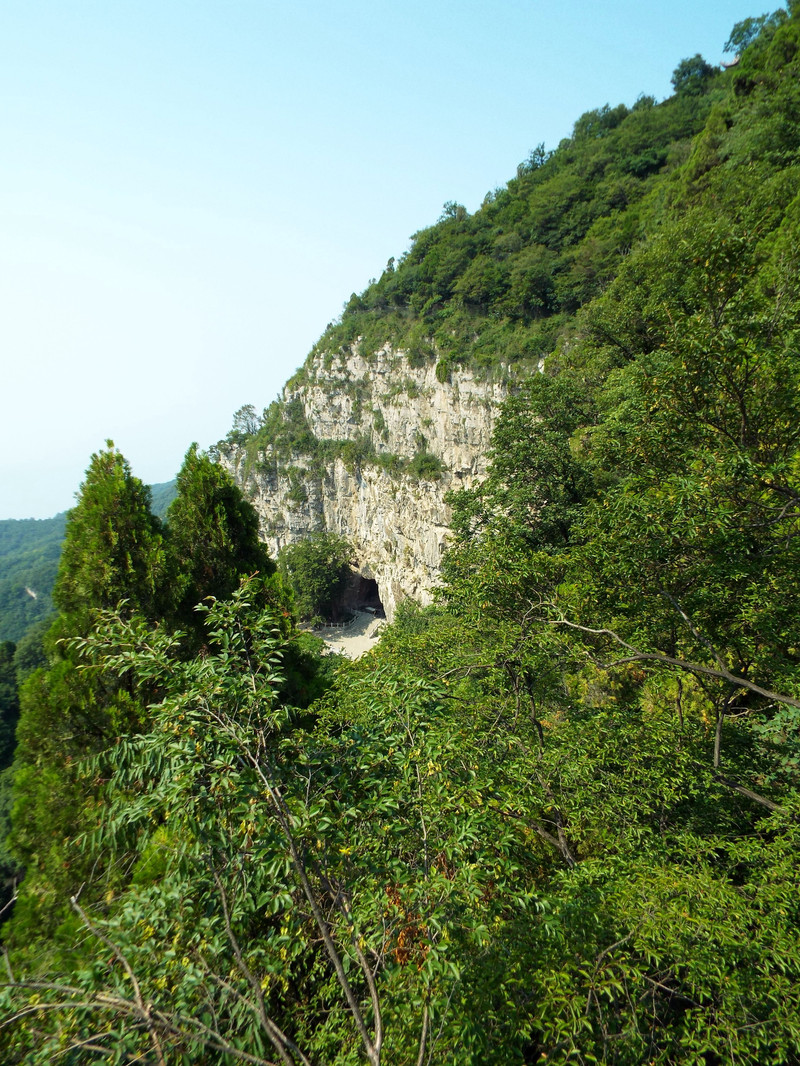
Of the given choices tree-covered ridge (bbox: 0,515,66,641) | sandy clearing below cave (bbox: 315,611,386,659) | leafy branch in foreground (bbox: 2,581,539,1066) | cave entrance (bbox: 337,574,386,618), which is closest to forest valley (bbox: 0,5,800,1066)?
leafy branch in foreground (bbox: 2,581,539,1066)

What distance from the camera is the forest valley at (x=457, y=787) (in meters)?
2.15

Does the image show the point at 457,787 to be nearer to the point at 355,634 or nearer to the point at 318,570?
the point at 318,570

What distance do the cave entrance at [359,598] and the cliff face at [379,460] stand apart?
10.1 feet

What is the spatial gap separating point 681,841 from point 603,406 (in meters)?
12.7

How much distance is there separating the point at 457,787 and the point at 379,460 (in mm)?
42704

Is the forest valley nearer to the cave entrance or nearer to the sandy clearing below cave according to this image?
the sandy clearing below cave

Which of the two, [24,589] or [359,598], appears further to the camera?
[24,589]

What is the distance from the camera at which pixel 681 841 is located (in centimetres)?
368

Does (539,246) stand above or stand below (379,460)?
above

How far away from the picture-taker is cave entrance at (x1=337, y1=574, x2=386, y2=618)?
5103 cm

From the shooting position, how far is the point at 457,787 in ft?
8.46

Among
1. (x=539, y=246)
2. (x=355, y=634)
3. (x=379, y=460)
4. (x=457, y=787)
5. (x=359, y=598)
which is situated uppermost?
(x=539, y=246)

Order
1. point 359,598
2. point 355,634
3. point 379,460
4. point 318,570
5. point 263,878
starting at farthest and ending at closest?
point 359,598, point 355,634, point 318,570, point 379,460, point 263,878

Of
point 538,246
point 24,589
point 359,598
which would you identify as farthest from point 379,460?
point 24,589
